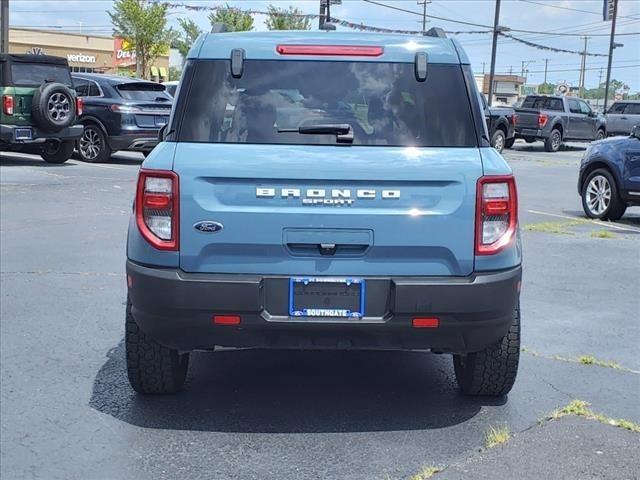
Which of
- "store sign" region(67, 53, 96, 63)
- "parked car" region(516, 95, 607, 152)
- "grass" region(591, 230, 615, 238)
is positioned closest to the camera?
"grass" region(591, 230, 615, 238)

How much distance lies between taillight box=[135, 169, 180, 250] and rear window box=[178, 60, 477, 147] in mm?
271

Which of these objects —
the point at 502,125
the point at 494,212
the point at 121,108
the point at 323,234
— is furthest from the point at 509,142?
the point at 323,234

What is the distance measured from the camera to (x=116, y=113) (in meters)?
16.3

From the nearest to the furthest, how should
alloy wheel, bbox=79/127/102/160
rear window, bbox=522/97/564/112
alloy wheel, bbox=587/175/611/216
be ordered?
alloy wheel, bbox=587/175/611/216 → alloy wheel, bbox=79/127/102/160 → rear window, bbox=522/97/564/112

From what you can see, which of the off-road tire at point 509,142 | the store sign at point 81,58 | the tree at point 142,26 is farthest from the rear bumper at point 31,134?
the store sign at point 81,58

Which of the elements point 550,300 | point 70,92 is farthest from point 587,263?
point 70,92

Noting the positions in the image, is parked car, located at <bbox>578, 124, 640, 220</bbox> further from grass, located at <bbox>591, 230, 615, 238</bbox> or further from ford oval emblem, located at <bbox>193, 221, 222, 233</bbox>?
ford oval emblem, located at <bbox>193, 221, 222, 233</bbox>

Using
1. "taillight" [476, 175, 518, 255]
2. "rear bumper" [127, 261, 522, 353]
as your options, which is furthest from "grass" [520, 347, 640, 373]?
"taillight" [476, 175, 518, 255]

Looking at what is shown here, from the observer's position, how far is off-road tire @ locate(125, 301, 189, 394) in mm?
4184

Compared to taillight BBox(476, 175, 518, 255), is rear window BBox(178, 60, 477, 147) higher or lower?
higher

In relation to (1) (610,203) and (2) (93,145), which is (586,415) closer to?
(1) (610,203)

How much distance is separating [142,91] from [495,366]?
46.4 feet

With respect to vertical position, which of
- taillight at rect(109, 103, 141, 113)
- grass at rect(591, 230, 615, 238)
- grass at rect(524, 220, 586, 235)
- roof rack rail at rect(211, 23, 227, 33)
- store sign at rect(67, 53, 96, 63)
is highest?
store sign at rect(67, 53, 96, 63)

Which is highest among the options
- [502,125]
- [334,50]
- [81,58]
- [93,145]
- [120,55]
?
[120,55]
